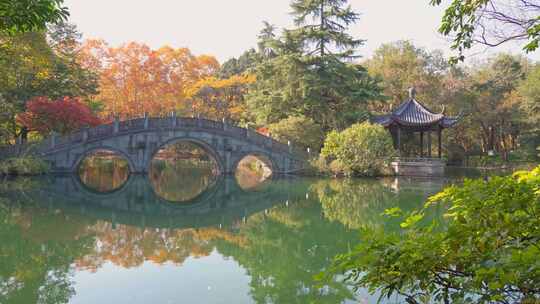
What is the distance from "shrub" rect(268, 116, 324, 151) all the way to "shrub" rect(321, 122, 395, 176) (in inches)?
81.7

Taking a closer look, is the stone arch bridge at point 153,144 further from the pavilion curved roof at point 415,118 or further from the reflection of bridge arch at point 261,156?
the pavilion curved roof at point 415,118

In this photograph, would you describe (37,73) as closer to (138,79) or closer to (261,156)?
(261,156)

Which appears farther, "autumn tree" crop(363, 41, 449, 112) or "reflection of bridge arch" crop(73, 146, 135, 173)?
"autumn tree" crop(363, 41, 449, 112)

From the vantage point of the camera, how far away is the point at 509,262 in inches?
76.5

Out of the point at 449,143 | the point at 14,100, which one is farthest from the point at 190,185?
the point at 449,143

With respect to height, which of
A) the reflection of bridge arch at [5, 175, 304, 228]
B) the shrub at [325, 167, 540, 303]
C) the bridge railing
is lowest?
the reflection of bridge arch at [5, 175, 304, 228]

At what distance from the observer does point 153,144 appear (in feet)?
68.7

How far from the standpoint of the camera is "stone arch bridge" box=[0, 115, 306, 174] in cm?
1898

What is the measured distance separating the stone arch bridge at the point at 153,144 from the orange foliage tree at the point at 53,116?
A: 2.80ft

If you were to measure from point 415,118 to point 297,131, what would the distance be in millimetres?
5909

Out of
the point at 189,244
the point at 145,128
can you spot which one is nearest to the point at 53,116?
the point at 145,128

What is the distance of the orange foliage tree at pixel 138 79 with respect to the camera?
31.6m

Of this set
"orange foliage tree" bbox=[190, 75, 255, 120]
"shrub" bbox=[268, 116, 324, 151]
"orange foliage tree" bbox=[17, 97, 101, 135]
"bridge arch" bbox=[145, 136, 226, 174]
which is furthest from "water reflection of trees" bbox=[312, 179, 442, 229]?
"orange foliage tree" bbox=[190, 75, 255, 120]

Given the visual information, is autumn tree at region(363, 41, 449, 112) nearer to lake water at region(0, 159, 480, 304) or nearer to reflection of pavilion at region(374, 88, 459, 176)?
reflection of pavilion at region(374, 88, 459, 176)
